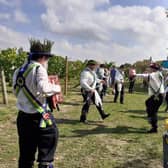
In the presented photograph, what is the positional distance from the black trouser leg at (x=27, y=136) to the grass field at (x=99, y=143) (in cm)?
146

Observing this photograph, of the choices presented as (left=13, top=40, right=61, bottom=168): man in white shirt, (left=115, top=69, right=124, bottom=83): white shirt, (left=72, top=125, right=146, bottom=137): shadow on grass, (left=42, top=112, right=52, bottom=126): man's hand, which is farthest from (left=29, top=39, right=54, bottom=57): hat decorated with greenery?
(left=115, top=69, right=124, bottom=83): white shirt

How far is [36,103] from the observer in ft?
13.2

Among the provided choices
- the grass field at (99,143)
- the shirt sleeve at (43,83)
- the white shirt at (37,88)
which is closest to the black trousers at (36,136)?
the white shirt at (37,88)

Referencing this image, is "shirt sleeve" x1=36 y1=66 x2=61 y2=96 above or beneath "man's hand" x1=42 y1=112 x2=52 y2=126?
above

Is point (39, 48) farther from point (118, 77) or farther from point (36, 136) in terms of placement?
point (118, 77)

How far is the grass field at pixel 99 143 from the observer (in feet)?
19.5

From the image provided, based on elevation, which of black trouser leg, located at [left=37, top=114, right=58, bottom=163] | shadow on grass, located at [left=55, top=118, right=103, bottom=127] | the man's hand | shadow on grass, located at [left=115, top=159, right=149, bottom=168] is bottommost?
shadow on grass, located at [left=115, top=159, right=149, bottom=168]

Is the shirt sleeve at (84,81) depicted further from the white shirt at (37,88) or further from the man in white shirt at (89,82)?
the white shirt at (37,88)

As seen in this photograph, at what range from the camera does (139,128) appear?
911cm

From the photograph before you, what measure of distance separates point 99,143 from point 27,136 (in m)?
3.32

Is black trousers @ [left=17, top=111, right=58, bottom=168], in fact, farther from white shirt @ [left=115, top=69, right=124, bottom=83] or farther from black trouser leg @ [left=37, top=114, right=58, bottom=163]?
white shirt @ [left=115, top=69, right=124, bottom=83]

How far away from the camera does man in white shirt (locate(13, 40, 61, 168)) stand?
397 cm

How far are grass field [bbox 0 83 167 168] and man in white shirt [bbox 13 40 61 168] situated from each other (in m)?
1.67

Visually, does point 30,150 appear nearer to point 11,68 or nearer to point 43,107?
point 43,107
